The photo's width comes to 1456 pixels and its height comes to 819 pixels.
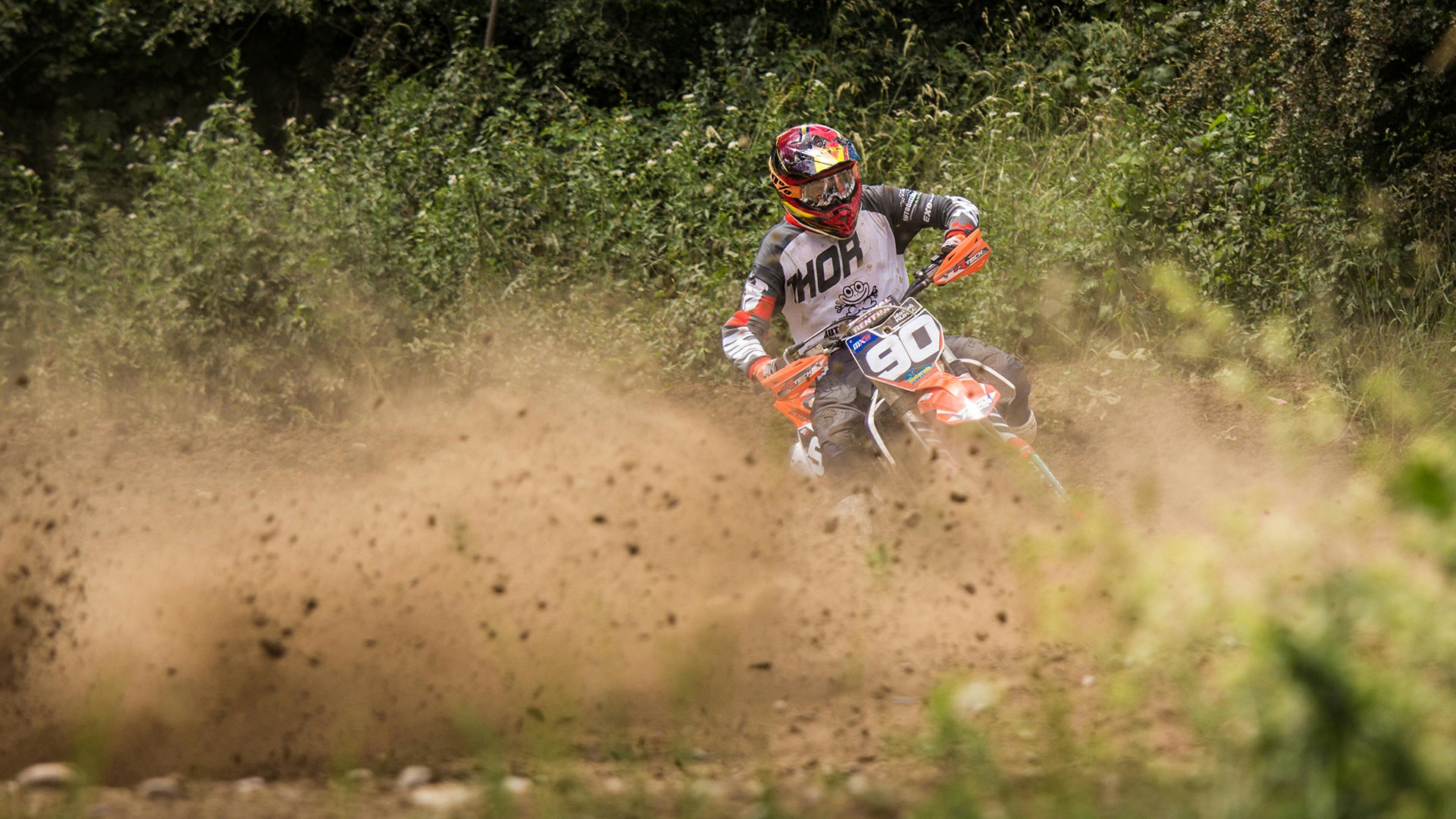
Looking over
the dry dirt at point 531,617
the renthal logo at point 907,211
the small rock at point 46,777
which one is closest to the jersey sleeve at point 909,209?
the renthal logo at point 907,211

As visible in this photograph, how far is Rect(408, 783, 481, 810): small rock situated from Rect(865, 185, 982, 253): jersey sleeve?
4166mm

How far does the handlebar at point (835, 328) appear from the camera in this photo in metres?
6.36

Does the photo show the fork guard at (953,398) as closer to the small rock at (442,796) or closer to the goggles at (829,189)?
the goggles at (829,189)

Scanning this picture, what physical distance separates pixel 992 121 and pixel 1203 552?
25.0 feet

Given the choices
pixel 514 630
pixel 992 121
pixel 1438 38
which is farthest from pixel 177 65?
pixel 1438 38

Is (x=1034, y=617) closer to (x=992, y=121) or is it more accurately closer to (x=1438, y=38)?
(x=1438, y=38)

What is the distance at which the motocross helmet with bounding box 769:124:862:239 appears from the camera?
20.8 feet

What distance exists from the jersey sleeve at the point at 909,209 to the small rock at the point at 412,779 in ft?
13.4

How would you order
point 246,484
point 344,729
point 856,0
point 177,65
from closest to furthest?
point 344,729 < point 246,484 < point 856,0 < point 177,65

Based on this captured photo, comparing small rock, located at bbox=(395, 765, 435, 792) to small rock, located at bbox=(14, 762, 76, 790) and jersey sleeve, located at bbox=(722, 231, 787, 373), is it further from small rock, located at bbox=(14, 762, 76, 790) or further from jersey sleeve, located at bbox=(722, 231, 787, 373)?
jersey sleeve, located at bbox=(722, 231, 787, 373)

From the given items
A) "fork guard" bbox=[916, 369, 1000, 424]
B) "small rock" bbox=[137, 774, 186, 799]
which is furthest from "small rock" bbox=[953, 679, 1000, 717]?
"small rock" bbox=[137, 774, 186, 799]

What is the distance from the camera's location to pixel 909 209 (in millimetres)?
6965

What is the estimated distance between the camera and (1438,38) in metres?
7.10

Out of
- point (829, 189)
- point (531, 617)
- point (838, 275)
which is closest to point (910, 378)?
point (838, 275)
